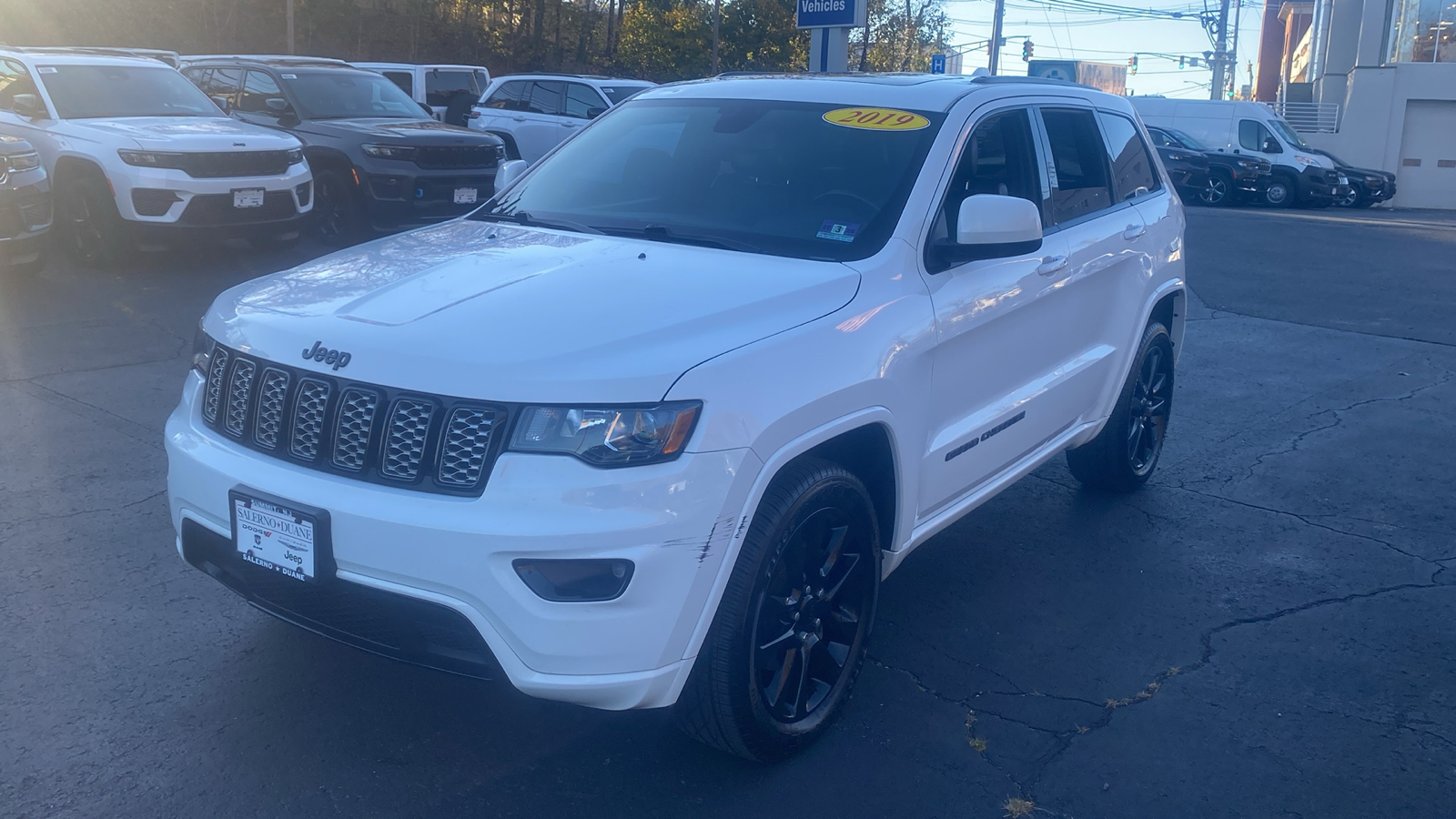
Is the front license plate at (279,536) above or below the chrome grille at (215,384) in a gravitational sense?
below

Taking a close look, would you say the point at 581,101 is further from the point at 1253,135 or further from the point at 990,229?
the point at 1253,135

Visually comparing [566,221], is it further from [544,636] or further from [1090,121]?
[1090,121]

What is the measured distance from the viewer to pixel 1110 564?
4.93 metres

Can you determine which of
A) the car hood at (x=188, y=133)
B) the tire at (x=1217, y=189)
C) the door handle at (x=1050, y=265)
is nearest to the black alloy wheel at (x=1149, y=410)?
the door handle at (x=1050, y=265)

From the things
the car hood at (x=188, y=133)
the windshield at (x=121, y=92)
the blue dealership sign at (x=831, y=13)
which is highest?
the blue dealership sign at (x=831, y=13)

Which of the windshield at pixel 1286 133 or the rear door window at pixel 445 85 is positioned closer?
the rear door window at pixel 445 85

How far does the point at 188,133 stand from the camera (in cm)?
1034

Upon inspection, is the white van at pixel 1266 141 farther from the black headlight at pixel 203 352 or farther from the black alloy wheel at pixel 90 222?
the black headlight at pixel 203 352

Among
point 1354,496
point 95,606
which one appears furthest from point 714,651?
point 1354,496

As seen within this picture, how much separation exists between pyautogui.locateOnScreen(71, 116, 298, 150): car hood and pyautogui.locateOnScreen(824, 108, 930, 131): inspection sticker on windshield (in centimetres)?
778

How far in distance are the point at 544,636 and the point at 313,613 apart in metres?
0.73

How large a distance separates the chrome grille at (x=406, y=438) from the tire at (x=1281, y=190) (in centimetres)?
2547

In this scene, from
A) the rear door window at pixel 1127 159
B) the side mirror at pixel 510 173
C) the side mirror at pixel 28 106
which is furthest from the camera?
the side mirror at pixel 28 106

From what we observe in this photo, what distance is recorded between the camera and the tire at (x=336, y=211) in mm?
12031
